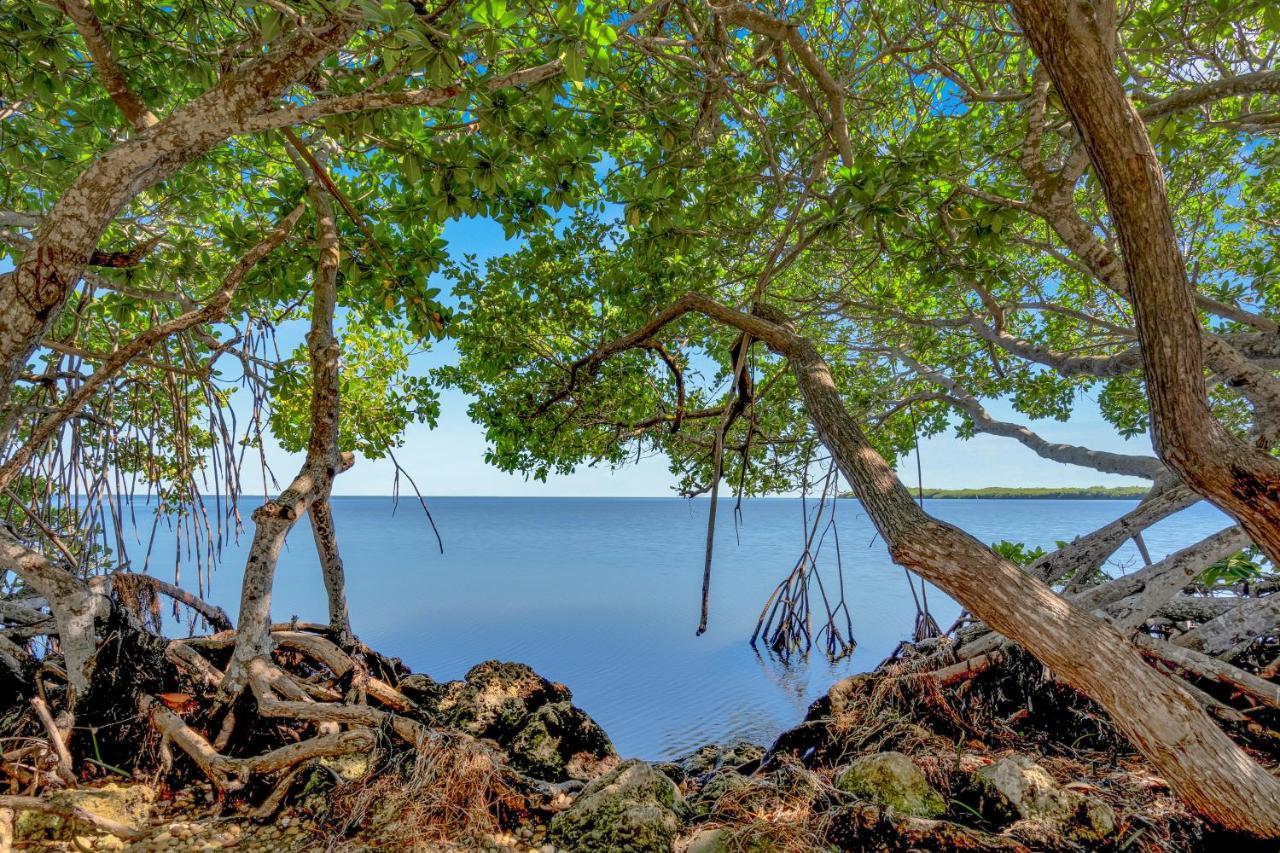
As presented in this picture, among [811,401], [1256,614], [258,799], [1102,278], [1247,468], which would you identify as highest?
[1102,278]

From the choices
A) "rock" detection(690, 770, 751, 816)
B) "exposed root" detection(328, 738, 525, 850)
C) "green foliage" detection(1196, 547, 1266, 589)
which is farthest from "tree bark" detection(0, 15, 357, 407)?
"green foliage" detection(1196, 547, 1266, 589)

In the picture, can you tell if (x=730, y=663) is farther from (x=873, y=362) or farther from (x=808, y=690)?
(x=873, y=362)

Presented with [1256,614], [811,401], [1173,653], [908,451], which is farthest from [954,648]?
[908,451]

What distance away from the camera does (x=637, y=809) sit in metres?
1.92

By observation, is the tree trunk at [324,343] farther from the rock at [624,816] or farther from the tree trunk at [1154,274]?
the tree trunk at [1154,274]

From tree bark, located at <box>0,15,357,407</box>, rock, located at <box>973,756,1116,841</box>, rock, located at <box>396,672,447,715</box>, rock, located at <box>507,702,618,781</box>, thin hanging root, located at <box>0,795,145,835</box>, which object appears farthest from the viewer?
rock, located at <box>396,672,447,715</box>

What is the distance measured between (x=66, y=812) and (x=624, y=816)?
170 cm

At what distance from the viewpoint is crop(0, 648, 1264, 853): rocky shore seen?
5.79ft

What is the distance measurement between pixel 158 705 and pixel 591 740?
77.2 inches

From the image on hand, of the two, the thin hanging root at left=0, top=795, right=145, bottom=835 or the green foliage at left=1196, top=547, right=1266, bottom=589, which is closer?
the thin hanging root at left=0, top=795, right=145, bottom=835

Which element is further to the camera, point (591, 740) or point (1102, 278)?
point (591, 740)

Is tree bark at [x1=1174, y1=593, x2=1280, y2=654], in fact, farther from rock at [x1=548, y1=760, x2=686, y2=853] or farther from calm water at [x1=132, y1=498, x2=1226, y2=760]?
rock at [x1=548, y1=760, x2=686, y2=853]

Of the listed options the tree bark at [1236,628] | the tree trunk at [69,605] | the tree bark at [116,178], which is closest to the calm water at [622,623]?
the tree trunk at [69,605]

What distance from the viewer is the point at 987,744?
277 centimetres
